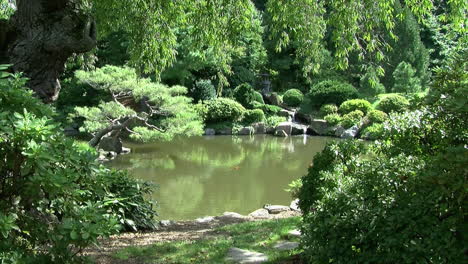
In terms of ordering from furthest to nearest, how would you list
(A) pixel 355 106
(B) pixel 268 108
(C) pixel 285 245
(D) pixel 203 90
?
(B) pixel 268 108 < (D) pixel 203 90 < (A) pixel 355 106 < (C) pixel 285 245

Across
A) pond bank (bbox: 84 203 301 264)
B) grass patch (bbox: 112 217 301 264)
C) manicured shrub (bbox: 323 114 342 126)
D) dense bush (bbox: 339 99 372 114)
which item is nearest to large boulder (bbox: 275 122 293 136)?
manicured shrub (bbox: 323 114 342 126)

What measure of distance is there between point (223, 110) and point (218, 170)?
6.37 meters

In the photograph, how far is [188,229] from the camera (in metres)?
5.78

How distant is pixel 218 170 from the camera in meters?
11.0

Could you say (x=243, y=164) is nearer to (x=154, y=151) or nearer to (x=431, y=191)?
(x=154, y=151)

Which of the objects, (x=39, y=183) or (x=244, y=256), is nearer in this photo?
(x=39, y=183)

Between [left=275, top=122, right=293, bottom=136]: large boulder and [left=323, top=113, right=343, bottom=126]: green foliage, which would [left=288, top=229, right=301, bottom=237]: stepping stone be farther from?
[left=323, top=113, right=343, bottom=126]: green foliage

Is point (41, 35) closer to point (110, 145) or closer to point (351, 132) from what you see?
point (110, 145)

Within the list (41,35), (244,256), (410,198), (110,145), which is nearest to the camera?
(410,198)

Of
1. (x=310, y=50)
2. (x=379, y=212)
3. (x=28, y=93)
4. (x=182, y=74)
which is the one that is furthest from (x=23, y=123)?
(x=182, y=74)

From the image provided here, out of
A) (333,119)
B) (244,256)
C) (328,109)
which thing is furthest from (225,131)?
(244,256)

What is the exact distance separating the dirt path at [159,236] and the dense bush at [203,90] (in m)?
11.8

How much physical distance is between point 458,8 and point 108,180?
3783mm

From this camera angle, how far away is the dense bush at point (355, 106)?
1752cm
